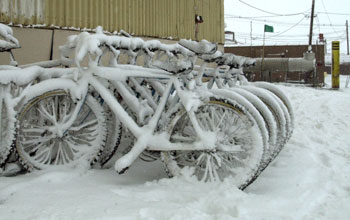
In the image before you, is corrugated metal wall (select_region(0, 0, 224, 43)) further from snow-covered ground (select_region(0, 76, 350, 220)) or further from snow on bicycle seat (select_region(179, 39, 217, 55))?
snow on bicycle seat (select_region(179, 39, 217, 55))

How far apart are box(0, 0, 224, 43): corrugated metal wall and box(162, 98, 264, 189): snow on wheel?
12.7 ft

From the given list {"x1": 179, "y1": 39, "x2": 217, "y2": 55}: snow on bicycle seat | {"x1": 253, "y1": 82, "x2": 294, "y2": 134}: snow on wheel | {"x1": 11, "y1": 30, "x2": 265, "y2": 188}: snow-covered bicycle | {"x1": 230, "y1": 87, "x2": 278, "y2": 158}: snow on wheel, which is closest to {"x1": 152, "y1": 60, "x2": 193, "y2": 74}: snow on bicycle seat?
{"x1": 11, "y1": 30, "x2": 265, "y2": 188}: snow-covered bicycle

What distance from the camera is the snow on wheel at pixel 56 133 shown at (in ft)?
10.7

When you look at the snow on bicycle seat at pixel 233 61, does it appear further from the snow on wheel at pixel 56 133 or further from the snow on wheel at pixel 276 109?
the snow on wheel at pixel 56 133

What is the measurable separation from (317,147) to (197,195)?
2.57 meters

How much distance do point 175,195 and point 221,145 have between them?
58 cm

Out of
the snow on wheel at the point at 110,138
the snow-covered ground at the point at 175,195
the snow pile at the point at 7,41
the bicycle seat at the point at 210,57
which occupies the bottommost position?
the snow-covered ground at the point at 175,195

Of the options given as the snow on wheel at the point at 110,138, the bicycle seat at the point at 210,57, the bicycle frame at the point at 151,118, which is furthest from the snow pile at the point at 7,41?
the bicycle seat at the point at 210,57

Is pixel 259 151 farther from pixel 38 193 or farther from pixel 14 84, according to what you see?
pixel 14 84

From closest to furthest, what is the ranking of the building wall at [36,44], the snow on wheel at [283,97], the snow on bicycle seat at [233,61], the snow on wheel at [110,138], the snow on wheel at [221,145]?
the snow on wheel at [221,145] < the snow on wheel at [110,138] < the snow on bicycle seat at [233,61] < the snow on wheel at [283,97] < the building wall at [36,44]

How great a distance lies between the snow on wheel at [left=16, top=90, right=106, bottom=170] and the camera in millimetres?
3254

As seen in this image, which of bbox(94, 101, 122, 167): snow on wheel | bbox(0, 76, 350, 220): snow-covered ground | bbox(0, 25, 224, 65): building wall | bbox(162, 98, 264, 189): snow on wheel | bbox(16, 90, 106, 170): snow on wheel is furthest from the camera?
bbox(0, 25, 224, 65): building wall

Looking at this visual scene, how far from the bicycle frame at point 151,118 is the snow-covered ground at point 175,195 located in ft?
1.04

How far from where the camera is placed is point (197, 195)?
262 centimetres
